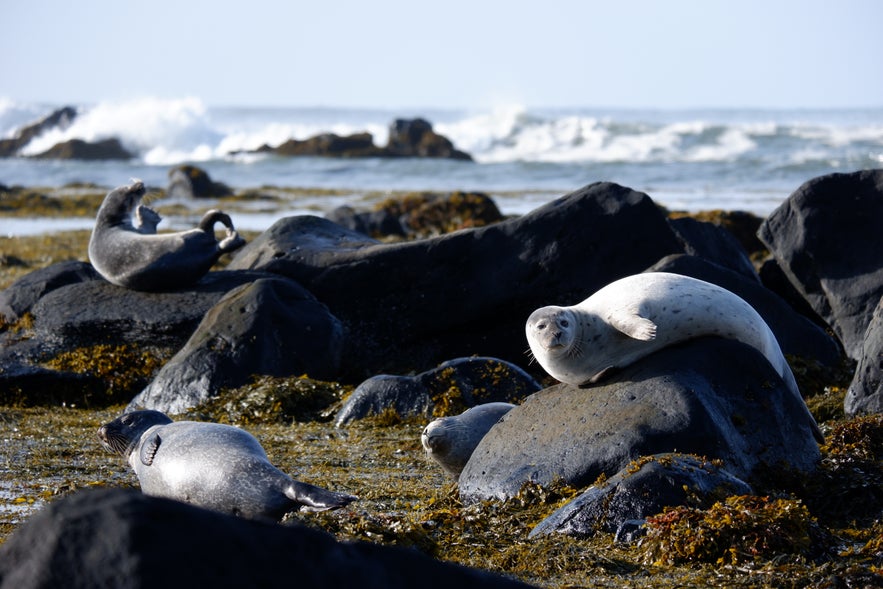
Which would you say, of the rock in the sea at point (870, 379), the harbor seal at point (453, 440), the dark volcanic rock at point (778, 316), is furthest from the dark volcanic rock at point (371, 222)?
the harbor seal at point (453, 440)

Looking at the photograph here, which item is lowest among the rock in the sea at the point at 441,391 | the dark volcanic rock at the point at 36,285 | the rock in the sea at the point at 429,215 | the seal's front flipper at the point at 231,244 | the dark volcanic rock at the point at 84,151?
the dark volcanic rock at the point at 84,151

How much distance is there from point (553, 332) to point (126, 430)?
2.29 metres

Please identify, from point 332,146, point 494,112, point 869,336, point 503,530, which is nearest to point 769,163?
point 332,146

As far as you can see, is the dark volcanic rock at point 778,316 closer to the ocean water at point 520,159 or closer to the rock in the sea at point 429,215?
the rock in the sea at point 429,215

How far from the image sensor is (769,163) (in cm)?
3997

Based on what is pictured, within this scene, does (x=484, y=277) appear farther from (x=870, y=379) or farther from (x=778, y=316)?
(x=870, y=379)

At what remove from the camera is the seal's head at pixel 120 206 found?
456 inches

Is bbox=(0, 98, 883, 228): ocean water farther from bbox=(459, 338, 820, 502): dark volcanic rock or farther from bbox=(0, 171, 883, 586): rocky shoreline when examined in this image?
bbox=(459, 338, 820, 502): dark volcanic rock

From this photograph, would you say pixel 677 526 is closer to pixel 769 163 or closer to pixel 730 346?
pixel 730 346

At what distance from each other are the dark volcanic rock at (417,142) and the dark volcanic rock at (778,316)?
39.0 m

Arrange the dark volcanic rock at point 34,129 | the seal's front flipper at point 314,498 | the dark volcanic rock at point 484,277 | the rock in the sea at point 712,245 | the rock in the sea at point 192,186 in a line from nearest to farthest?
the seal's front flipper at point 314,498 < the dark volcanic rock at point 484,277 < the rock in the sea at point 712,245 < the rock in the sea at point 192,186 < the dark volcanic rock at point 34,129

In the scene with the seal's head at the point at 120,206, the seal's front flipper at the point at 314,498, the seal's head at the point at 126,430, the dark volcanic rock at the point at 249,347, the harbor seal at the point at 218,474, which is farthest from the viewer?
the seal's head at the point at 120,206

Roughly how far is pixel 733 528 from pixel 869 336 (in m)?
3.29

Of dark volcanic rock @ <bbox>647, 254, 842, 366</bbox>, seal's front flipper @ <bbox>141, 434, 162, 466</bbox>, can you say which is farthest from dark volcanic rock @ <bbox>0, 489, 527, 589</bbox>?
dark volcanic rock @ <bbox>647, 254, 842, 366</bbox>
